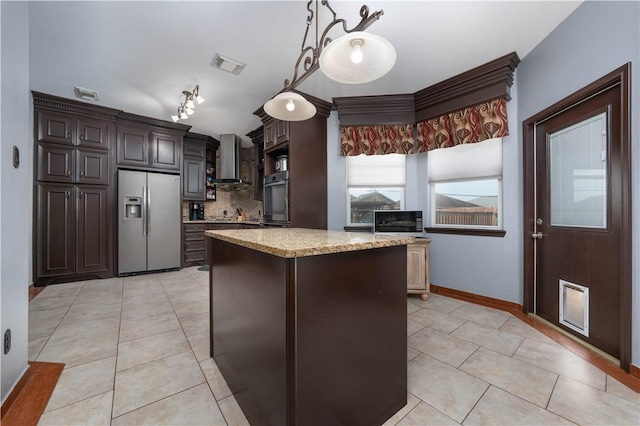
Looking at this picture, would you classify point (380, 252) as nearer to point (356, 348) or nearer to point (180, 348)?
point (356, 348)

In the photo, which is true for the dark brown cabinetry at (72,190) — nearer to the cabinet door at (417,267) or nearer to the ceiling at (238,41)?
the ceiling at (238,41)

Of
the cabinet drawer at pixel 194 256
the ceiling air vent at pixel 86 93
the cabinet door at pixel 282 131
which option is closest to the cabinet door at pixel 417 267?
the cabinet door at pixel 282 131

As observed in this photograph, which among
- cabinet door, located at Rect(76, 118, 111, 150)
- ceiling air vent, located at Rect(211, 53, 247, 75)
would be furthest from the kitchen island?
cabinet door, located at Rect(76, 118, 111, 150)

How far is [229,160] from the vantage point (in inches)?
203

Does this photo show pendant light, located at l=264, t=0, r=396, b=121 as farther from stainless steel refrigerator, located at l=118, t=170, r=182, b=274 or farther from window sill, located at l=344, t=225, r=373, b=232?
stainless steel refrigerator, located at l=118, t=170, r=182, b=274

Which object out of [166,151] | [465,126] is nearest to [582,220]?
[465,126]

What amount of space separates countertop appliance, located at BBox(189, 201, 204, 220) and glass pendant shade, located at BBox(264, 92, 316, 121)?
4.13 m

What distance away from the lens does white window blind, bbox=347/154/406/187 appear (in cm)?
359

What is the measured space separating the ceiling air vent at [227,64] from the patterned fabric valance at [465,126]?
2.26m

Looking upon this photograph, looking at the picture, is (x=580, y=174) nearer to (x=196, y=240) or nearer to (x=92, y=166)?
(x=196, y=240)

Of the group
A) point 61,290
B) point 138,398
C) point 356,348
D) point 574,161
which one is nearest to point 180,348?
point 138,398

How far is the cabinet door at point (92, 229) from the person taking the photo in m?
3.78

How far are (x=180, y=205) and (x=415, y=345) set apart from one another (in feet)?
13.9

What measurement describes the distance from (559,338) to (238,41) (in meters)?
3.71
